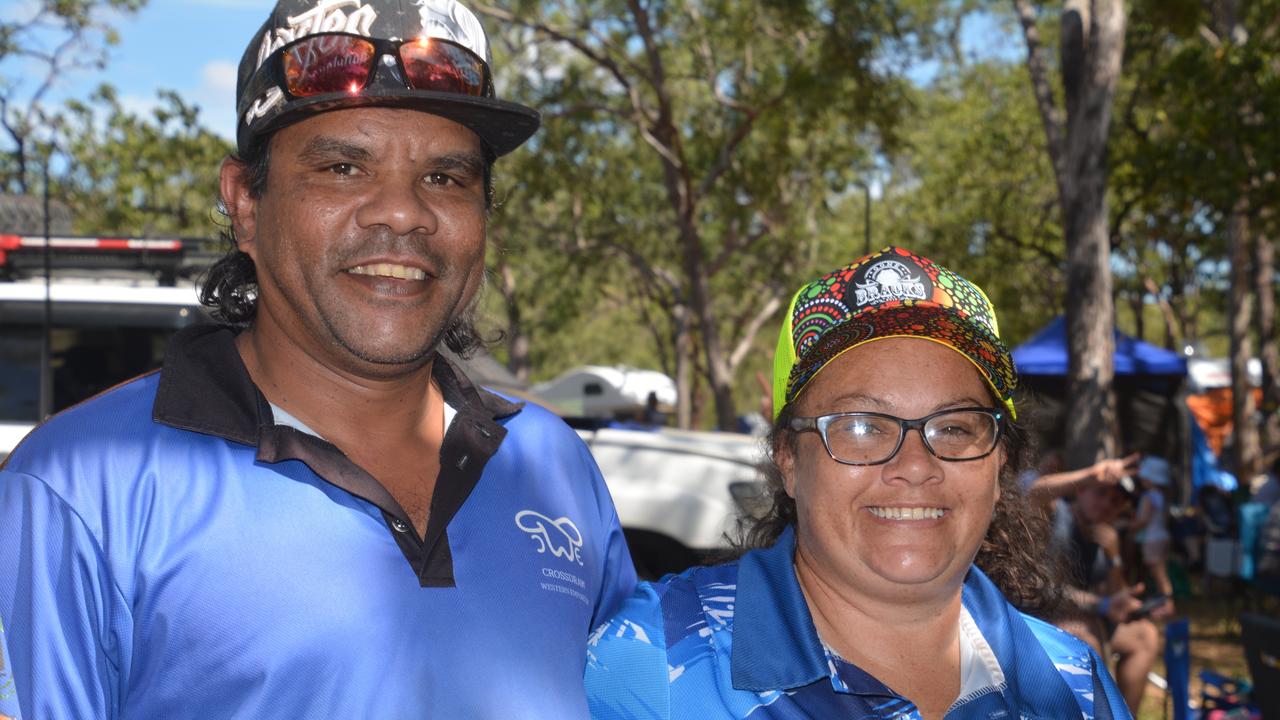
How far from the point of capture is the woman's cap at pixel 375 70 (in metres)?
1.88

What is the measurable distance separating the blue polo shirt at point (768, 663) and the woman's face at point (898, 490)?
12 centimetres

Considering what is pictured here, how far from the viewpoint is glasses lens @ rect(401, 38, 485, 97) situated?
1920mm

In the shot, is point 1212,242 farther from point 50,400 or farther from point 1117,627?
point 50,400

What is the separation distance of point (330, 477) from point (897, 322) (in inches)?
35.6

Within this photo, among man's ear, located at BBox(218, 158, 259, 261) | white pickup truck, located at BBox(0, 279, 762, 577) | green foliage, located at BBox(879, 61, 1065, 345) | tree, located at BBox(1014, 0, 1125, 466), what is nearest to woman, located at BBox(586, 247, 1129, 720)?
man's ear, located at BBox(218, 158, 259, 261)

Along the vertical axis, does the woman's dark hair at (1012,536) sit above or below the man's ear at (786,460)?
below

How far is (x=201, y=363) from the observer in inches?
75.3

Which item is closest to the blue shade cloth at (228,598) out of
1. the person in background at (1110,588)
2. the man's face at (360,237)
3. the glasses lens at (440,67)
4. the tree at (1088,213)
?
the man's face at (360,237)

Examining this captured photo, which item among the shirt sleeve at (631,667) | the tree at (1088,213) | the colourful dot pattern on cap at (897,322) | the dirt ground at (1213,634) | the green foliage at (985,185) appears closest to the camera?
the shirt sleeve at (631,667)

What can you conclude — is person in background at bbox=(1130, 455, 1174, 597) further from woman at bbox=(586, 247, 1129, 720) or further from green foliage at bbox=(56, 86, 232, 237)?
green foliage at bbox=(56, 86, 232, 237)

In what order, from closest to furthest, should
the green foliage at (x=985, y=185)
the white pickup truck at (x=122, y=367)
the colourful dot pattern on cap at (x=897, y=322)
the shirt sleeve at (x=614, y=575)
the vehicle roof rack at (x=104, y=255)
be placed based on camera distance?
the colourful dot pattern on cap at (x=897, y=322)
the shirt sleeve at (x=614, y=575)
the white pickup truck at (x=122, y=367)
the vehicle roof rack at (x=104, y=255)
the green foliage at (x=985, y=185)

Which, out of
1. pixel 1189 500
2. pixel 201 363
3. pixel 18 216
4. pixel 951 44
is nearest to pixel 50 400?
pixel 18 216

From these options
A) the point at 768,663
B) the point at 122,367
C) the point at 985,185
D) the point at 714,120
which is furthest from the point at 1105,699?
the point at 985,185

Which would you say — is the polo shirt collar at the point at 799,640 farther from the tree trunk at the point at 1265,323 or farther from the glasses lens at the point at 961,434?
the tree trunk at the point at 1265,323
